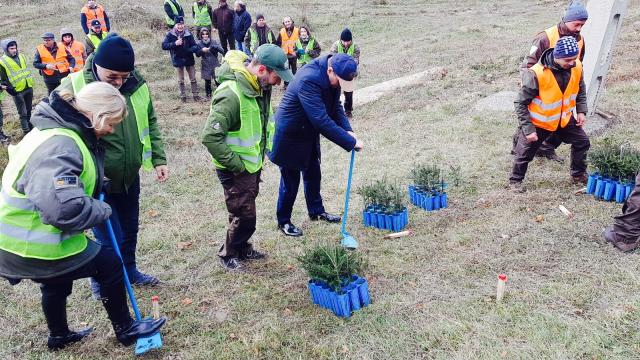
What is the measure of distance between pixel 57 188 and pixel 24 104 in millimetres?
9158

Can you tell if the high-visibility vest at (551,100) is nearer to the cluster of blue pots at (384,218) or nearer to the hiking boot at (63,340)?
the cluster of blue pots at (384,218)

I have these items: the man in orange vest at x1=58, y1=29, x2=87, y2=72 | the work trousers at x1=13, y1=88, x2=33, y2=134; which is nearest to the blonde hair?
the man in orange vest at x1=58, y1=29, x2=87, y2=72

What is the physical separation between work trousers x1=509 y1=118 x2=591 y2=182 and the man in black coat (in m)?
2.19

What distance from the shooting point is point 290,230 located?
5.59m

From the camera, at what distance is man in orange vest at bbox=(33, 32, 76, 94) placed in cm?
1028

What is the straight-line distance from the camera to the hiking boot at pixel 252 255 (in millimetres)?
5066

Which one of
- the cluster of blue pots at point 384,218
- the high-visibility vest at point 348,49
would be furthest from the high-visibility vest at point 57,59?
the cluster of blue pots at point 384,218

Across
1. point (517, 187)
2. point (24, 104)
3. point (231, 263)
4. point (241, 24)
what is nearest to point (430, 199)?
point (517, 187)

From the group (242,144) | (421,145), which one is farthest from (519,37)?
(242,144)

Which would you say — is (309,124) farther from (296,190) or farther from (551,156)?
(551,156)

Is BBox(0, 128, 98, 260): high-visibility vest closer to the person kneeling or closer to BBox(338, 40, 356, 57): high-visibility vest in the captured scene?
the person kneeling

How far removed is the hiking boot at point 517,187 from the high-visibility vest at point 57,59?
9.01 meters

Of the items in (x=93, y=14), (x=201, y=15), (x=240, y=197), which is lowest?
(x=240, y=197)

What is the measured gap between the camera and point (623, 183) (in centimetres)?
547
